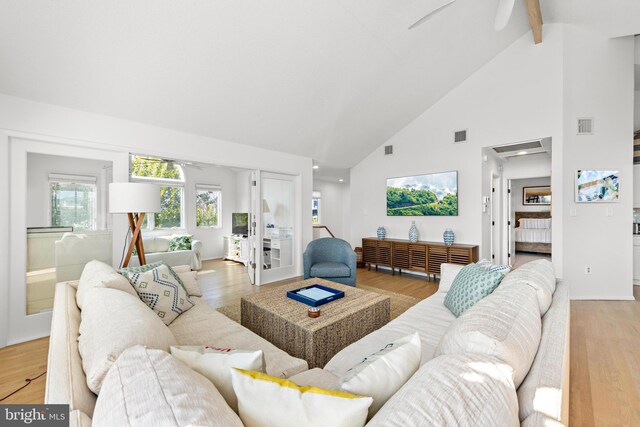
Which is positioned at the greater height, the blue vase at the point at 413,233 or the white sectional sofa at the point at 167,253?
the blue vase at the point at 413,233

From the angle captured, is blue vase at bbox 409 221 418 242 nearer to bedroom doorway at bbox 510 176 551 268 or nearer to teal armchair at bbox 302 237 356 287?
teal armchair at bbox 302 237 356 287

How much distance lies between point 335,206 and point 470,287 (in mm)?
7404

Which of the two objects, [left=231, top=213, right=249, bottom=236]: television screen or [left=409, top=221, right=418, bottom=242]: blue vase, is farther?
[left=231, top=213, right=249, bottom=236]: television screen

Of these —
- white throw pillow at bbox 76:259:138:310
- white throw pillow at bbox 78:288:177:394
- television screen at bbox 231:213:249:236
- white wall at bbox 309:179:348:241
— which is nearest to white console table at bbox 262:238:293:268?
television screen at bbox 231:213:249:236

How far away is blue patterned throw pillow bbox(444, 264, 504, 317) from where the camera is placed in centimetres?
186

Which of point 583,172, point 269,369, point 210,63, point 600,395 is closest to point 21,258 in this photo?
point 210,63

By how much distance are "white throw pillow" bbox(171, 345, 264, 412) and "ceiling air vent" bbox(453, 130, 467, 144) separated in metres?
4.93

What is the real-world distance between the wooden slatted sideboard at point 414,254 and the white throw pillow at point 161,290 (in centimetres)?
379

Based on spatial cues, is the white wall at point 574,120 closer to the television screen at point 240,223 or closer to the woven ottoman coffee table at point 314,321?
the woven ottoman coffee table at point 314,321

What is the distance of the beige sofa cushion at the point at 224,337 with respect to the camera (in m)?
1.48

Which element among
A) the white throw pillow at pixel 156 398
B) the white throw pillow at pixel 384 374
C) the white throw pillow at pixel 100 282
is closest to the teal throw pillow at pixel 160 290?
the white throw pillow at pixel 100 282

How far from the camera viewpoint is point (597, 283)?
384cm

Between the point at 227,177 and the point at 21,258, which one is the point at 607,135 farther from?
the point at 227,177

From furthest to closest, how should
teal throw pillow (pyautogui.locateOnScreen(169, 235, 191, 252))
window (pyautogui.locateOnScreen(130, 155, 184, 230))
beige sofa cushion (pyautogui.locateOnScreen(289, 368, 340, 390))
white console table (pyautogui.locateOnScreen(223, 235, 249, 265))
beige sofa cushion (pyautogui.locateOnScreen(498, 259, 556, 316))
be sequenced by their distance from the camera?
1. white console table (pyautogui.locateOnScreen(223, 235, 249, 265))
2. window (pyautogui.locateOnScreen(130, 155, 184, 230))
3. teal throw pillow (pyautogui.locateOnScreen(169, 235, 191, 252))
4. beige sofa cushion (pyautogui.locateOnScreen(498, 259, 556, 316))
5. beige sofa cushion (pyautogui.locateOnScreen(289, 368, 340, 390))
